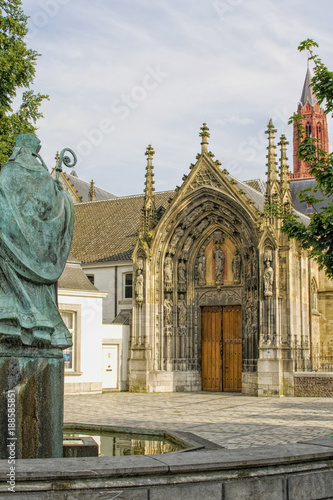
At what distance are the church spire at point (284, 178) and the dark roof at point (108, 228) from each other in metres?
8.69

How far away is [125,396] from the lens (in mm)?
23438

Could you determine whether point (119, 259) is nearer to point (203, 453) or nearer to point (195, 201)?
point (195, 201)

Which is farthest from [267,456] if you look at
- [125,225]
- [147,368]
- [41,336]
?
[125,225]

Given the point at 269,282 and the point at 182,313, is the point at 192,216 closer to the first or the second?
the point at 182,313

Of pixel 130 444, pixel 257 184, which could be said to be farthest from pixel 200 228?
pixel 130 444

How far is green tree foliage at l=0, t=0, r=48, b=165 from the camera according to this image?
2091 centimetres

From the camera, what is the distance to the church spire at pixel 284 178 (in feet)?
79.6

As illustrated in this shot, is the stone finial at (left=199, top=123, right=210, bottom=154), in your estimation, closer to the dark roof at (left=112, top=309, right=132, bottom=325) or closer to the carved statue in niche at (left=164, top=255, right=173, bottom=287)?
the carved statue in niche at (left=164, top=255, right=173, bottom=287)

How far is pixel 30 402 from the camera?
6137 millimetres

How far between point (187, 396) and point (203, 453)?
18565mm

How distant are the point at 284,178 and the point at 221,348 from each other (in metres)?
7.40

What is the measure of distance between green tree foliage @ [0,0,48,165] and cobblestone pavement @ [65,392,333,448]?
9271mm

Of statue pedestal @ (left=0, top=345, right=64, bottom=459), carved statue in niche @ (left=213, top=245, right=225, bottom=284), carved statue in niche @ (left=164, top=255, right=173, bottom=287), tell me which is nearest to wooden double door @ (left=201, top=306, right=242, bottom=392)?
carved statue in niche @ (left=213, top=245, right=225, bottom=284)

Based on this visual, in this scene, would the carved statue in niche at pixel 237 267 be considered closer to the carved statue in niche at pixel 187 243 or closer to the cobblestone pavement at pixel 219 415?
the carved statue in niche at pixel 187 243
